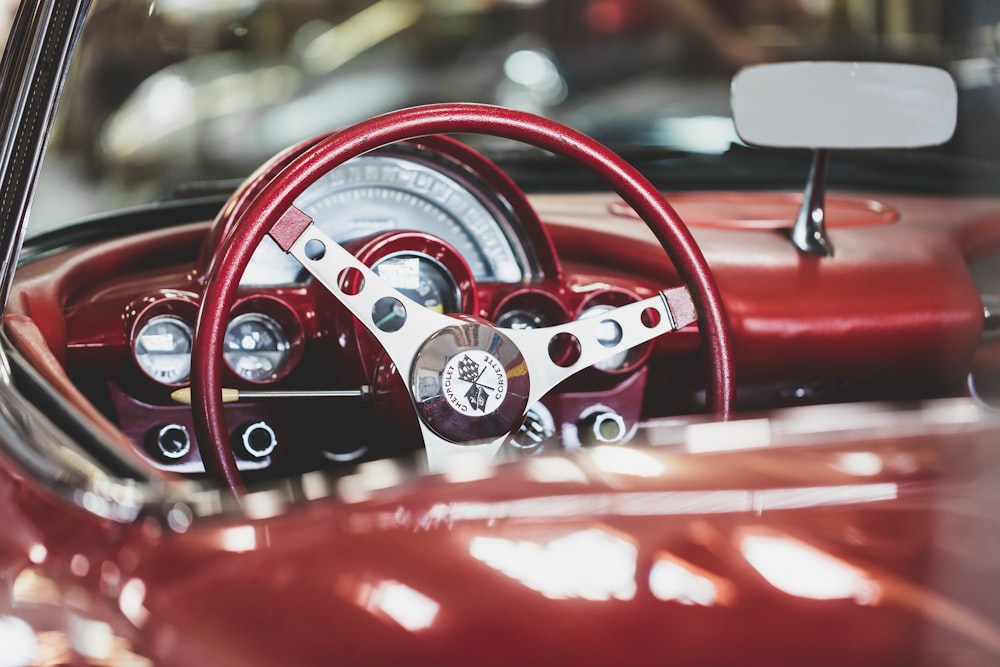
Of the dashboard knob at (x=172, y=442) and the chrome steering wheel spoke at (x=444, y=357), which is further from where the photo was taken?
the dashboard knob at (x=172, y=442)

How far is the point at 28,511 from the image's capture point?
0.74 metres

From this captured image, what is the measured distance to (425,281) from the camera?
1.47 m

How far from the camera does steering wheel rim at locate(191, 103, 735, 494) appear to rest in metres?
1.12

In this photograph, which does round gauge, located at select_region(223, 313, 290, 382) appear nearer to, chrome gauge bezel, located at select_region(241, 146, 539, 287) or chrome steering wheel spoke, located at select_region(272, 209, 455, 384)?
chrome gauge bezel, located at select_region(241, 146, 539, 287)

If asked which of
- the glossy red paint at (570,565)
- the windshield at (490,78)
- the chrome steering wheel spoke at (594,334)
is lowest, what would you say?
the glossy red paint at (570,565)

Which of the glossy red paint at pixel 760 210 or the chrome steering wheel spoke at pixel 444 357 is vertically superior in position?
the glossy red paint at pixel 760 210

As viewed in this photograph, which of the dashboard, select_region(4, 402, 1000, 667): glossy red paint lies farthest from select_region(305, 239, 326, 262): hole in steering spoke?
select_region(4, 402, 1000, 667): glossy red paint

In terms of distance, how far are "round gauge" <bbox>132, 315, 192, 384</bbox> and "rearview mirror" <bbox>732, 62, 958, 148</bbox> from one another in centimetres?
80

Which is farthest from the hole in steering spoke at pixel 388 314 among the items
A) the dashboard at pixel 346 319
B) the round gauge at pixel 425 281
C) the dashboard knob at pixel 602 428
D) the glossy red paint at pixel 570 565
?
the glossy red paint at pixel 570 565

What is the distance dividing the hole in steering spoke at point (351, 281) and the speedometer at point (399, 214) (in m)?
0.25

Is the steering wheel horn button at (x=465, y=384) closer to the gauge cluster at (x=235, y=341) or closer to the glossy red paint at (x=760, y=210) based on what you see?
the gauge cluster at (x=235, y=341)

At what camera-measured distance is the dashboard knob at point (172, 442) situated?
1428 millimetres

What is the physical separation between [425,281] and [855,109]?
65 centimetres

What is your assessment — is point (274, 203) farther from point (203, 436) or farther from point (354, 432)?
point (354, 432)
